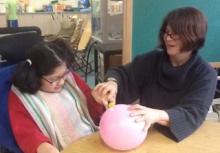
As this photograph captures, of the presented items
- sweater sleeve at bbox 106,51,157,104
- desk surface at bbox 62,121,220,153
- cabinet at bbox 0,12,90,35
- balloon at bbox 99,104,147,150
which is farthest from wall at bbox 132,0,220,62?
cabinet at bbox 0,12,90,35

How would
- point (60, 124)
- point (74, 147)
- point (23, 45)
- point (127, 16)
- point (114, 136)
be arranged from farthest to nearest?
point (127, 16) → point (23, 45) → point (60, 124) → point (74, 147) → point (114, 136)

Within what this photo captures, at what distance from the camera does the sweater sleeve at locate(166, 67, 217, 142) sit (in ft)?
3.79

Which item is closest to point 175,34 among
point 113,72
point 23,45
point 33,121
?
→ point 113,72

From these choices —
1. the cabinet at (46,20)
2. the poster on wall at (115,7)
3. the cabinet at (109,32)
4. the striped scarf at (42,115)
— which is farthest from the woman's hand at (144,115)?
the cabinet at (46,20)

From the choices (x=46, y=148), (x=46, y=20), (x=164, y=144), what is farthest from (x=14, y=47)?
(x=46, y=20)

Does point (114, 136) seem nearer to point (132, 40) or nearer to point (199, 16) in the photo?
point (199, 16)

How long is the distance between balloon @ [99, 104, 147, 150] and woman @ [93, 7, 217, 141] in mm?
29

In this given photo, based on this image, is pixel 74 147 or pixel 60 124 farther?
pixel 60 124

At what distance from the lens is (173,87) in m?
1.39

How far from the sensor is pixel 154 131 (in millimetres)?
1238

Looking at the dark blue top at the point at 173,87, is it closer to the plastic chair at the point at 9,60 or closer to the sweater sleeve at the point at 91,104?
the sweater sleeve at the point at 91,104

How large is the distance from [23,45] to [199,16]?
0.97 metres

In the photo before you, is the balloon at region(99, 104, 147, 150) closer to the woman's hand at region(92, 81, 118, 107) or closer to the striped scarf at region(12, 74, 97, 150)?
the woman's hand at region(92, 81, 118, 107)

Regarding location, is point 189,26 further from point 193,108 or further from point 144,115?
point 144,115
